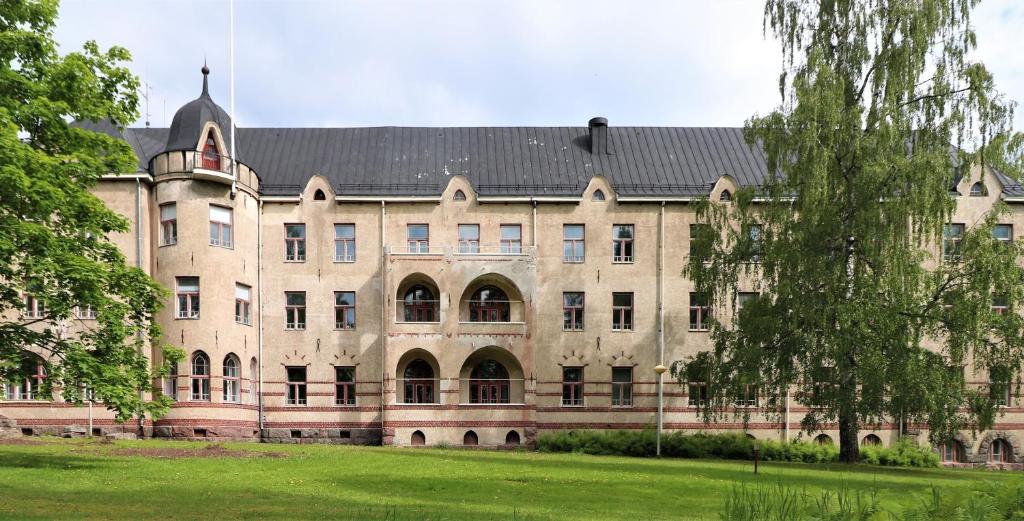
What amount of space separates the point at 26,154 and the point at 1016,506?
19.8 meters

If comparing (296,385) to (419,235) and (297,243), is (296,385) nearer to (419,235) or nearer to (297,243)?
(297,243)

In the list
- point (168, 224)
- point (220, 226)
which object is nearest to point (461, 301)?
point (220, 226)

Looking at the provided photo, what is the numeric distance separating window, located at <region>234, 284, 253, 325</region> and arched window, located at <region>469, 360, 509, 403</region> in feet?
34.3

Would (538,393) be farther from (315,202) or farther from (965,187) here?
(965,187)

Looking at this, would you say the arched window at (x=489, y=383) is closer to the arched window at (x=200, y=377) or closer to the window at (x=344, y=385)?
the window at (x=344, y=385)

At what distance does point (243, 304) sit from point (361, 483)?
2032 cm

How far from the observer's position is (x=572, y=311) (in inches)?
Result: 1521

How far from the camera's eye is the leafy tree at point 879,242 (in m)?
25.9

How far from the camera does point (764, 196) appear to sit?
29.5 metres

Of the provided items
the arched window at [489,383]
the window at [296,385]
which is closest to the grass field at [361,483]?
the arched window at [489,383]

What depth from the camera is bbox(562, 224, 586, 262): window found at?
38781 mm

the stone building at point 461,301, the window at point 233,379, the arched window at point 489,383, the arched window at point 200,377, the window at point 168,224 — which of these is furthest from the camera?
the arched window at point 489,383

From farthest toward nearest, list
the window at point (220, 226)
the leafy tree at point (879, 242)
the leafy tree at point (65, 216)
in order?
the window at point (220, 226)
the leafy tree at point (879, 242)
the leafy tree at point (65, 216)

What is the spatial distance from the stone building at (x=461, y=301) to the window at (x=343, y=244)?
66 millimetres
